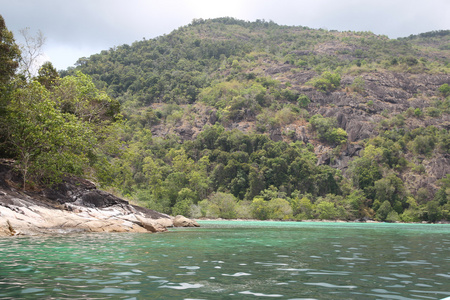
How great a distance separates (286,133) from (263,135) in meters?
18.6

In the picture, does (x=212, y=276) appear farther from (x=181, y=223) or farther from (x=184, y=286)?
A: (x=181, y=223)

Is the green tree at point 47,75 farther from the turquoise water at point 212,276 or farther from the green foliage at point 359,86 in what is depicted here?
the green foliage at point 359,86

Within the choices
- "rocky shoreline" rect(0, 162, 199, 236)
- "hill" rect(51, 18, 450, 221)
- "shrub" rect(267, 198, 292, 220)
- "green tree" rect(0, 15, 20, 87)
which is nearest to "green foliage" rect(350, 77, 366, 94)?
"hill" rect(51, 18, 450, 221)

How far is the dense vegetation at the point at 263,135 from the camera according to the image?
1422 inches

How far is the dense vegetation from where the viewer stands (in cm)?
3612

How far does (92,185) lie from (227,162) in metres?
71.0

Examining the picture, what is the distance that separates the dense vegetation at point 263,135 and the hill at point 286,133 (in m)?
0.47

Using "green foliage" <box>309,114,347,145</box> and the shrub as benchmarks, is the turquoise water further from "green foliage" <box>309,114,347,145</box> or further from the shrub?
"green foliage" <box>309,114,347,145</box>

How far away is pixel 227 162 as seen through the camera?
102188 mm

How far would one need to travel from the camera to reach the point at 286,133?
5123 inches

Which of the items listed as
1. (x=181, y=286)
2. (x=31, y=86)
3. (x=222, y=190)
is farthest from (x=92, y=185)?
(x=222, y=190)

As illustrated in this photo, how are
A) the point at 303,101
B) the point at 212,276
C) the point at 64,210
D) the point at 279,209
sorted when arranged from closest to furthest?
the point at 212,276
the point at 64,210
the point at 279,209
the point at 303,101

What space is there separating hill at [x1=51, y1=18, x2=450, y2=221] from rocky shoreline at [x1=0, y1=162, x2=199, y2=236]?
2.73 m

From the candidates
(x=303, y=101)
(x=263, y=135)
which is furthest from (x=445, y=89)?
(x=263, y=135)
